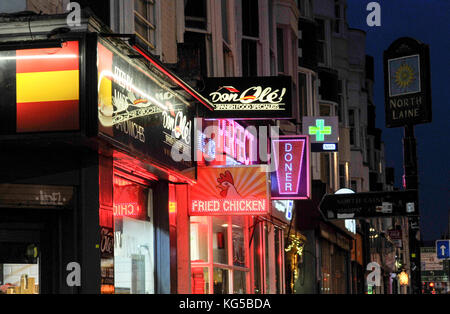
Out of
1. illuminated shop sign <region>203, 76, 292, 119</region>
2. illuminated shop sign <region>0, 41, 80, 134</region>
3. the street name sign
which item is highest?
illuminated shop sign <region>203, 76, 292, 119</region>

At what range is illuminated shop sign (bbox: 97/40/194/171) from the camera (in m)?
10.8

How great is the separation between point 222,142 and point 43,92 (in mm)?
7989

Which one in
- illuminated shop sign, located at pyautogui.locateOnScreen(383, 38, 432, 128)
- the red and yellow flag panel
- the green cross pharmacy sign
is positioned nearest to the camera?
the red and yellow flag panel

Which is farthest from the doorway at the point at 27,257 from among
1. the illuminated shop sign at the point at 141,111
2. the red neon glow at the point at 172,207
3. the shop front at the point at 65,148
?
the red neon glow at the point at 172,207

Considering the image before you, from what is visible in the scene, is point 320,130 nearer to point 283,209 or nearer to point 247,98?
point 283,209

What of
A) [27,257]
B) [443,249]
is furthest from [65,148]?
[443,249]

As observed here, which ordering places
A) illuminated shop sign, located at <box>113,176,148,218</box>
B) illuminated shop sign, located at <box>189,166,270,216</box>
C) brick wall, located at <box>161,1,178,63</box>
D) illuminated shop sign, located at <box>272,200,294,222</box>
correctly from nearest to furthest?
illuminated shop sign, located at <box>113,176,148,218</box> → brick wall, located at <box>161,1,178,63</box> → illuminated shop sign, located at <box>189,166,270,216</box> → illuminated shop sign, located at <box>272,200,294,222</box>

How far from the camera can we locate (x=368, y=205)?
19.5 m

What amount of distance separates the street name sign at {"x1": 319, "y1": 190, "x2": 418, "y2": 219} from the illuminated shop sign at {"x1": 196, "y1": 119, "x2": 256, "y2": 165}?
7.51ft

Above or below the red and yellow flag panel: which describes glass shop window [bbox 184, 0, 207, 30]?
above

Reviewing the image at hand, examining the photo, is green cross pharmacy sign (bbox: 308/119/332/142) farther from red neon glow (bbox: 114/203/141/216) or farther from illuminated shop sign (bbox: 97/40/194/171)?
red neon glow (bbox: 114/203/141/216)

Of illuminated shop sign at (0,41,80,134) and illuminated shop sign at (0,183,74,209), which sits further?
illuminated shop sign at (0,183,74,209)

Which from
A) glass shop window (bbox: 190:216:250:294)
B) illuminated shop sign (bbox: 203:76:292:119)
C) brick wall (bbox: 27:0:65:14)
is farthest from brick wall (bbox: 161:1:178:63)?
brick wall (bbox: 27:0:65:14)

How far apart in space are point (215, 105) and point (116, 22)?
11.4 feet
